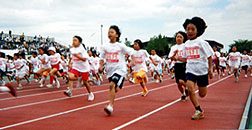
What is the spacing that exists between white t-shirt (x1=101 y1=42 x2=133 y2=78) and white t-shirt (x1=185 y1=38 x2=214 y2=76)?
1.67 meters

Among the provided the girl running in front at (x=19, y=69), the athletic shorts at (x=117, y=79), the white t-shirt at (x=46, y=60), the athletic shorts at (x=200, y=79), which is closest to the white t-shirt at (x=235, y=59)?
the white t-shirt at (x=46, y=60)

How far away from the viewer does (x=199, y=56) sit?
6094mm

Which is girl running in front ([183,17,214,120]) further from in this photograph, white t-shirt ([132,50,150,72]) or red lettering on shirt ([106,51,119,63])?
white t-shirt ([132,50,150,72])

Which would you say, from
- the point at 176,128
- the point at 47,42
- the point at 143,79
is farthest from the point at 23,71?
the point at 47,42

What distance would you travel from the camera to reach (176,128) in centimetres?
524

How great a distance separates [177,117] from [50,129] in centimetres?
270

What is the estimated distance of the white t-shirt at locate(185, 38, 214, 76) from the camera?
19.8 feet

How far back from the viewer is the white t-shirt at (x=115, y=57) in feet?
23.2

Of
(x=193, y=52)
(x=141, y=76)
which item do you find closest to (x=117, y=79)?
(x=193, y=52)

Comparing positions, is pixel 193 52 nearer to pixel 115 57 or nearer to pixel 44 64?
pixel 115 57

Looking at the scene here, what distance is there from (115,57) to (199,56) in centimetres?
210

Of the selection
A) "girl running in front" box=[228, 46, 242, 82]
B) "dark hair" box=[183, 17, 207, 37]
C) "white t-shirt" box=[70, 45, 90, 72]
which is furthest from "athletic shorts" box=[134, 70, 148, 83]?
"girl running in front" box=[228, 46, 242, 82]

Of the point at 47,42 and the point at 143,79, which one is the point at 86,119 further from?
the point at 47,42

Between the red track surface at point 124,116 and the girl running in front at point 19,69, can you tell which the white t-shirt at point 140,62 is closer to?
the red track surface at point 124,116
